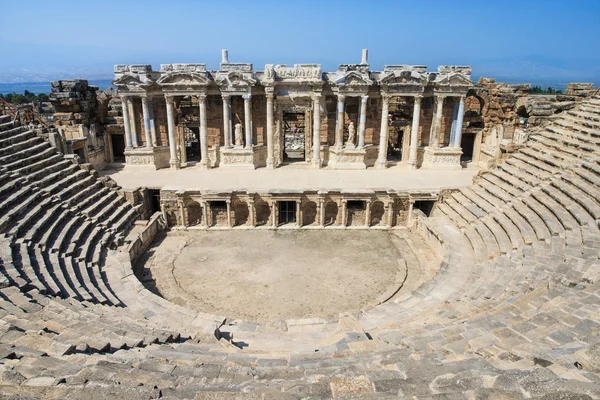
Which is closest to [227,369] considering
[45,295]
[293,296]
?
[45,295]

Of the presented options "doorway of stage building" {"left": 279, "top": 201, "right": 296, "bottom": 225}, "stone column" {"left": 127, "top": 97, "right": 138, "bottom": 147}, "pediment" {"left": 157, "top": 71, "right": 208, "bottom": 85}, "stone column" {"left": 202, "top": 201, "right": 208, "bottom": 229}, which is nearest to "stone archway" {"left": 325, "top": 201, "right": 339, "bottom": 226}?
"doorway of stage building" {"left": 279, "top": 201, "right": 296, "bottom": 225}

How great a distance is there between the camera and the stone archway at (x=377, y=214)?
18.9 meters

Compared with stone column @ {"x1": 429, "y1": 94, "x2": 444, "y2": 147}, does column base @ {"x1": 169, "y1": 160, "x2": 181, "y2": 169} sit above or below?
below

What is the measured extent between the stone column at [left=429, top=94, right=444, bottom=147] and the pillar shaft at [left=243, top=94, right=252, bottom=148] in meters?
10.1

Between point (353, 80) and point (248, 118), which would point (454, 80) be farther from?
point (248, 118)

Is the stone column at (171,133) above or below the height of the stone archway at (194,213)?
above

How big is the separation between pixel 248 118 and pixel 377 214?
343 inches

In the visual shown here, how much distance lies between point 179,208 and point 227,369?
1305 centimetres

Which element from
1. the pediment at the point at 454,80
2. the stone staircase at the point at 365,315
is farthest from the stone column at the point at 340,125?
the stone staircase at the point at 365,315

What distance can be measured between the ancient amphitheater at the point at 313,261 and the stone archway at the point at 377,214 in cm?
6

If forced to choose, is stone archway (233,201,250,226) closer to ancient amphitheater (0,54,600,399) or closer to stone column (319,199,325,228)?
ancient amphitheater (0,54,600,399)

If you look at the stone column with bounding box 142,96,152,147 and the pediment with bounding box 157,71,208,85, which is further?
the stone column with bounding box 142,96,152,147

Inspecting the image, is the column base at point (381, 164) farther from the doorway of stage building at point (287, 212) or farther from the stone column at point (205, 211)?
the stone column at point (205, 211)

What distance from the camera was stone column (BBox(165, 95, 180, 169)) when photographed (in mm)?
22078
